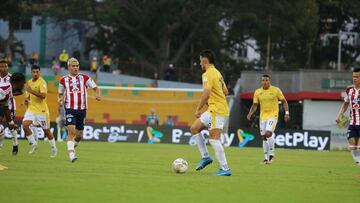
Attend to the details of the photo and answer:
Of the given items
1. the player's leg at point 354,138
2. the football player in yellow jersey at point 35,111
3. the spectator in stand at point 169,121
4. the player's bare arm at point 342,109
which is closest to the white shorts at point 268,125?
the player's bare arm at point 342,109

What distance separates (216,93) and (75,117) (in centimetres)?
426

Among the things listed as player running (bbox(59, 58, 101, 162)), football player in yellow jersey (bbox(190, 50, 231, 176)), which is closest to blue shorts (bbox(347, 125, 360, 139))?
football player in yellow jersey (bbox(190, 50, 231, 176))

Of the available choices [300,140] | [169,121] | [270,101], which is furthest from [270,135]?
[169,121]

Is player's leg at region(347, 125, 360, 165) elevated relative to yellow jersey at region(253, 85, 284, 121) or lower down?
lower down

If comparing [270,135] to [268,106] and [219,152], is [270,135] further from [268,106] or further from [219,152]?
[219,152]

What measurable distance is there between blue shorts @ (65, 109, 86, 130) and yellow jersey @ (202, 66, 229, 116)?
3995mm

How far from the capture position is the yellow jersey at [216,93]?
1694 centimetres

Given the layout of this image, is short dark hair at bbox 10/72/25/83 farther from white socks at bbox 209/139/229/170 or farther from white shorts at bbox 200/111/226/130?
white socks at bbox 209/139/229/170

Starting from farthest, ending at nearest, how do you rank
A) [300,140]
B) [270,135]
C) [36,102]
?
[300,140] < [270,135] < [36,102]

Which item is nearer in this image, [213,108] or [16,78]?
[213,108]

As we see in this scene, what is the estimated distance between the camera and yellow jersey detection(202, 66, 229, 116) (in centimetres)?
1694

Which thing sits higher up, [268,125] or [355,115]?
[355,115]

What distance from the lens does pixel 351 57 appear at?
232ft

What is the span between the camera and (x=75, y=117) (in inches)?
778
